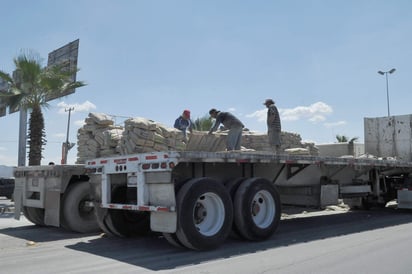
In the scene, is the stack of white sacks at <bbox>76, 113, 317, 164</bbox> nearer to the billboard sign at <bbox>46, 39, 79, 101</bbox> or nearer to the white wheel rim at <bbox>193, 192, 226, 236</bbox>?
the white wheel rim at <bbox>193, 192, 226, 236</bbox>

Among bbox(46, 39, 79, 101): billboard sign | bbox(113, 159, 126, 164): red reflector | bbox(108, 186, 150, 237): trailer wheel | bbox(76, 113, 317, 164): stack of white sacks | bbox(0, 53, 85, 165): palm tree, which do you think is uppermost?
bbox(46, 39, 79, 101): billboard sign

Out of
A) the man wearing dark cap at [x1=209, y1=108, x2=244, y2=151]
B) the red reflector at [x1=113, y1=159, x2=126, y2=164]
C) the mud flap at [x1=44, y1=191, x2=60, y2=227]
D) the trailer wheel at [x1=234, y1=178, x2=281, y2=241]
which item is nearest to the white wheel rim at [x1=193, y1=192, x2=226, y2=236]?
the trailer wheel at [x1=234, y1=178, x2=281, y2=241]

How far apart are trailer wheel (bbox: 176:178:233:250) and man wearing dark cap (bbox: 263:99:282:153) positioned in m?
4.44

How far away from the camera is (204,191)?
7.16 meters

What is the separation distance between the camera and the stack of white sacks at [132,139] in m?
11.4

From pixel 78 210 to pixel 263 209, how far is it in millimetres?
4039

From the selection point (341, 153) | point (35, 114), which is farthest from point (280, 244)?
point (35, 114)

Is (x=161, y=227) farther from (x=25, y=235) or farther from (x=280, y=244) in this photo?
(x=25, y=235)

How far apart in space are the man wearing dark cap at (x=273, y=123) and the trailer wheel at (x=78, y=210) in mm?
4813

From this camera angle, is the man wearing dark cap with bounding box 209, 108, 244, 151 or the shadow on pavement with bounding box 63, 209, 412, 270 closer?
the shadow on pavement with bounding box 63, 209, 412, 270

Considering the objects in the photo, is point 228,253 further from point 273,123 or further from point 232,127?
point 273,123

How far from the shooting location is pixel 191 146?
39.1ft

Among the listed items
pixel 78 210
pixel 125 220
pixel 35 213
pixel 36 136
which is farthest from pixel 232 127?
pixel 36 136

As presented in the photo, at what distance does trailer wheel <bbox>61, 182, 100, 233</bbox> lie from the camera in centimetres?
955
